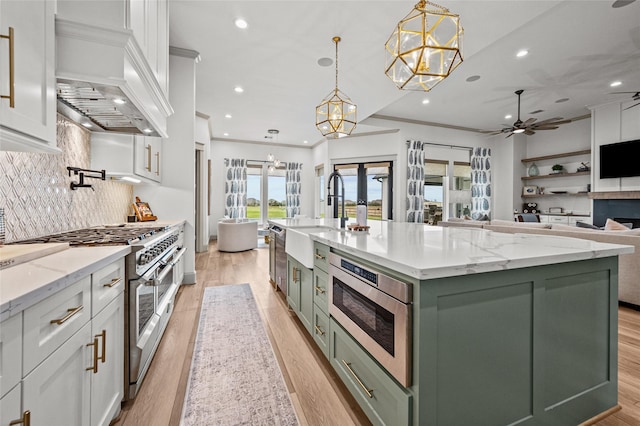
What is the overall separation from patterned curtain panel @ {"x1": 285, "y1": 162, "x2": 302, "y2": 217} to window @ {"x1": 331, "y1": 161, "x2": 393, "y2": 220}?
1.64 m

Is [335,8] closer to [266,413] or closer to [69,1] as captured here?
[69,1]

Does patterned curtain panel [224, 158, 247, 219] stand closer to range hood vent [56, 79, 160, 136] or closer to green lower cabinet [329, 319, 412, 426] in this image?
range hood vent [56, 79, 160, 136]

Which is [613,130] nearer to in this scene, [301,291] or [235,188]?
[301,291]

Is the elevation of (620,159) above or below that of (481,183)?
above

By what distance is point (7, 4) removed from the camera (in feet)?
3.17

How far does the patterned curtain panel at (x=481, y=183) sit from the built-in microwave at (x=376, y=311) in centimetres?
770

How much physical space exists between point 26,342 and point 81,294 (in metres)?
0.32

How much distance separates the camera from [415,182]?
7145 mm

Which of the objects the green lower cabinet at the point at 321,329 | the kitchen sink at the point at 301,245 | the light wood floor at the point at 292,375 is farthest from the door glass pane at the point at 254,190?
the green lower cabinet at the point at 321,329

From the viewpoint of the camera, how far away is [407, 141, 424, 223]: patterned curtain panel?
709cm

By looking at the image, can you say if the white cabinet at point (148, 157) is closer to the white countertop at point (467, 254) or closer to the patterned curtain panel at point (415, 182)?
the white countertop at point (467, 254)

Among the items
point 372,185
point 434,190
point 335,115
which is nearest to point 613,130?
point 434,190

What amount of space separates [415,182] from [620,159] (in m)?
4.04

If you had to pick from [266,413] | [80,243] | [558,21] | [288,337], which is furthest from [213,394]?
[558,21]
